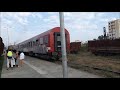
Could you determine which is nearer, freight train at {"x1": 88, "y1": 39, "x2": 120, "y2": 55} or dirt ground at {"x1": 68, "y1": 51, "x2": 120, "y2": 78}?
dirt ground at {"x1": 68, "y1": 51, "x2": 120, "y2": 78}

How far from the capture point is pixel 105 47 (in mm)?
33750

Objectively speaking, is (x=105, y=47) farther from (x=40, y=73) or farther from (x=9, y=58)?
(x=40, y=73)

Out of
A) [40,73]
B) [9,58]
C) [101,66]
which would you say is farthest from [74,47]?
[40,73]

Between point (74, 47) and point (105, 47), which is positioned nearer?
point (105, 47)

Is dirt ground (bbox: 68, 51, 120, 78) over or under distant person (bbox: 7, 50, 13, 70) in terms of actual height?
under

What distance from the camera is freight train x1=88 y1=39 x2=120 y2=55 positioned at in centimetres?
3076

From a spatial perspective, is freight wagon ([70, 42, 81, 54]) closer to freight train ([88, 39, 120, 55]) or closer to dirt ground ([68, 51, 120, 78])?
freight train ([88, 39, 120, 55])

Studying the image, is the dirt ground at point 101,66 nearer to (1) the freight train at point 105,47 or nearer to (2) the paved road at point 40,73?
(2) the paved road at point 40,73

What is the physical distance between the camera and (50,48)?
23.2 metres

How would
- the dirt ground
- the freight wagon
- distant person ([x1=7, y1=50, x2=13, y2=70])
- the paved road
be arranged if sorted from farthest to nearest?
1. the freight wagon
2. distant person ([x1=7, y1=50, x2=13, y2=70])
3. the dirt ground
4. the paved road

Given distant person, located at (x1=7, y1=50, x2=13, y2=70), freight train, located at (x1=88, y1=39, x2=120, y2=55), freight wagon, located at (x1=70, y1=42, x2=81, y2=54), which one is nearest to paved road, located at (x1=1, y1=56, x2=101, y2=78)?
distant person, located at (x1=7, y1=50, x2=13, y2=70)
